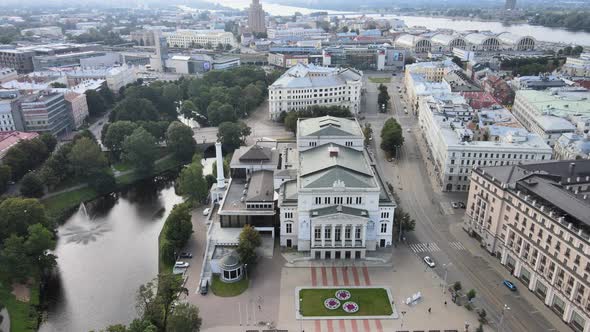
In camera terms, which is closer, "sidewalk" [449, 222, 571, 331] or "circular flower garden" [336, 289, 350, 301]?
"sidewalk" [449, 222, 571, 331]

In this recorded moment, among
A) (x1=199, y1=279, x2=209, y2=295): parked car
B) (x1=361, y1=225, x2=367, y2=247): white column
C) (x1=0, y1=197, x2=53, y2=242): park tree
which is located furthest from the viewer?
(x1=0, y1=197, x2=53, y2=242): park tree

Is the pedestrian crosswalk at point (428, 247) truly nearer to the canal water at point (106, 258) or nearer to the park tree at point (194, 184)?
the park tree at point (194, 184)

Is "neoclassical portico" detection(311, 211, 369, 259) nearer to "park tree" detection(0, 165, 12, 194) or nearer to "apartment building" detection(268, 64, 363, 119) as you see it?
"park tree" detection(0, 165, 12, 194)

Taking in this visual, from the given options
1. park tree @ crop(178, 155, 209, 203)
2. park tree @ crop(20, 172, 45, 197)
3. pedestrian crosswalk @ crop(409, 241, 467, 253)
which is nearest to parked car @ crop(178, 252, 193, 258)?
park tree @ crop(178, 155, 209, 203)

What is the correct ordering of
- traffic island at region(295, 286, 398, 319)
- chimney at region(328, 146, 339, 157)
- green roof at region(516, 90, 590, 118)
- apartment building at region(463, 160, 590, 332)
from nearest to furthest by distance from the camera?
1. apartment building at region(463, 160, 590, 332)
2. traffic island at region(295, 286, 398, 319)
3. chimney at region(328, 146, 339, 157)
4. green roof at region(516, 90, 590, 118)

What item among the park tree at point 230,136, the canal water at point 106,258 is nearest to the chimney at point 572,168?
the canal water at point 106,258

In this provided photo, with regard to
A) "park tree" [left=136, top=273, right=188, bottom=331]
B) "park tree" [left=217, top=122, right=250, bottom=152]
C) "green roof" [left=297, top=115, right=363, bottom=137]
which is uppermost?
"green roof" [left=297, top=115, right=363, bottom=137]

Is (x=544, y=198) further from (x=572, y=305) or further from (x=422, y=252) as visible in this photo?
(x=422, y=252)

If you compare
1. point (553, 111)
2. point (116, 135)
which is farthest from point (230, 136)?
point (553, 111)
